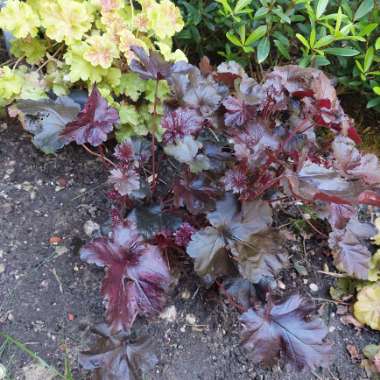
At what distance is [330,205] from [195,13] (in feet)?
3.86

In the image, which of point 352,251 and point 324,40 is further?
point 324,40

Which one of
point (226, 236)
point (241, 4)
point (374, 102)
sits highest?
point (241, 4)

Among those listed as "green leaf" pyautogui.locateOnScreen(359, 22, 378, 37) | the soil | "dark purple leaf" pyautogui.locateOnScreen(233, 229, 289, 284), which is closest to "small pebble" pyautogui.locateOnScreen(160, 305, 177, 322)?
the soil

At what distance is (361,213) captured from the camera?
2137 millimetres

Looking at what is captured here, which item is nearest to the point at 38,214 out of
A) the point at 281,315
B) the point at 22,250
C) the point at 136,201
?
the point at 22,250

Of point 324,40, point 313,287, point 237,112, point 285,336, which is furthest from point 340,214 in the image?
point 324,40

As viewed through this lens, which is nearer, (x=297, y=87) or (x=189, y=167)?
(x=189, y=167)

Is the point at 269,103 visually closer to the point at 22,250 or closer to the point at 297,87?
the point at 297,87

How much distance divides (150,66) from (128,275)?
0.70 metres

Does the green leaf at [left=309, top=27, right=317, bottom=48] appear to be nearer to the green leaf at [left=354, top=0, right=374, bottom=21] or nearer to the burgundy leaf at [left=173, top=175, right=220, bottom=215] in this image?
the green leaf at [left=354, top=0, right=374, bottom=21]

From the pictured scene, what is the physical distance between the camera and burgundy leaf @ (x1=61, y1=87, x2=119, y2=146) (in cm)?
154

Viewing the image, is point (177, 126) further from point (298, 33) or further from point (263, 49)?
point (298, 33)

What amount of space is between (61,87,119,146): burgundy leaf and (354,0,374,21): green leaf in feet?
3.57

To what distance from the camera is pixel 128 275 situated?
134 centimetres
